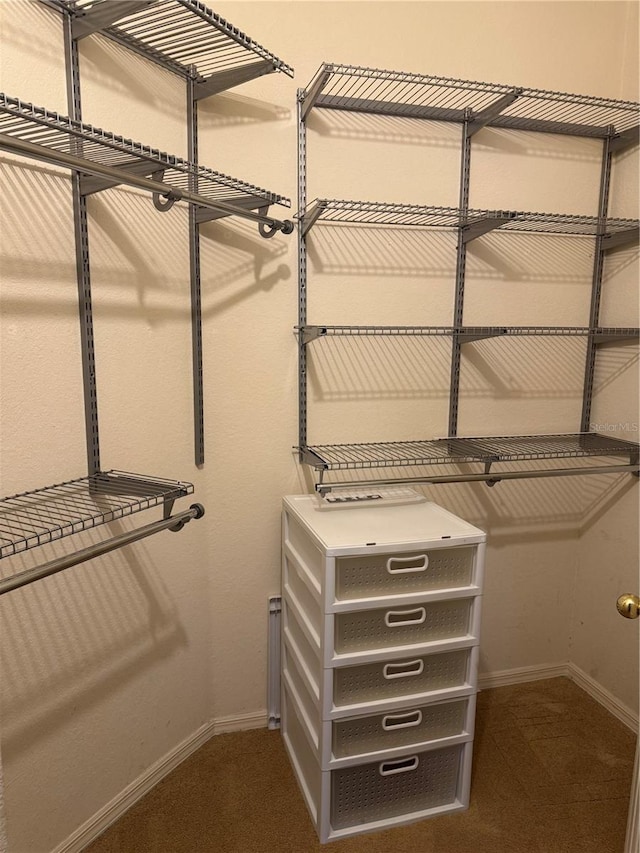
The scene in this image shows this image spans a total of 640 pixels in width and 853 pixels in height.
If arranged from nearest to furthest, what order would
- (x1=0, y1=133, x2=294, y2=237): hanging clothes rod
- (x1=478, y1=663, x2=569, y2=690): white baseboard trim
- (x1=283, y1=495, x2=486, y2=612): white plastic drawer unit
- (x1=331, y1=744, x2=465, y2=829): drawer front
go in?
1. (x1=0, y1=133, x2=294, y2=237): hanging clothes rod
2. (x1=283, y1=495, x2=486, y2=612): white plastic drawer unit
3. (x1=331, y1=744, x2=465, y2=829): drawer front
4. (x1=478, y1=663, x2=569, y2=690): white baseboard trim

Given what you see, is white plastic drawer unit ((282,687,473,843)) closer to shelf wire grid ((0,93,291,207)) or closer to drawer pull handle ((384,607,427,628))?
drawer pull handle ((384,607,427,628))

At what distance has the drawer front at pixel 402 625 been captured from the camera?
5.31ft

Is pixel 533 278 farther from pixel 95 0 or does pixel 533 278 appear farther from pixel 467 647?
pixel 95 0

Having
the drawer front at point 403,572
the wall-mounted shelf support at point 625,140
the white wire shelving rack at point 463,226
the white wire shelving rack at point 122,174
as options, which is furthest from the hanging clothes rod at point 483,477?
the wall-mounted shelf support at point 625,140

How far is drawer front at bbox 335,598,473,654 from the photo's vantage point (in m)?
1.62

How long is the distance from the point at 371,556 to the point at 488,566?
0.90m

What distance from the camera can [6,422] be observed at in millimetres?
1340

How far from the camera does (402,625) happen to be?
1.64 m

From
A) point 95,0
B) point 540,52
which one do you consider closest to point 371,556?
point 95,0

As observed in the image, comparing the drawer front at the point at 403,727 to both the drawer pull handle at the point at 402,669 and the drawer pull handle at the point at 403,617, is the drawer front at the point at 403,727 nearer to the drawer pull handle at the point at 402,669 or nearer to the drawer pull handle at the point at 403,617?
the drawer pull handle at the point at 402,669

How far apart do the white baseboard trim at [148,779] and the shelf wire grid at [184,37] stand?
6.82 ft

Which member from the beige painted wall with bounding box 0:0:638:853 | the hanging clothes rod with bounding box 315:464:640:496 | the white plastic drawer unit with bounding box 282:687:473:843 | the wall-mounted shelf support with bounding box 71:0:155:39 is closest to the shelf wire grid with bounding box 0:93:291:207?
the beige painted wall with bounding box 0:0:638:853

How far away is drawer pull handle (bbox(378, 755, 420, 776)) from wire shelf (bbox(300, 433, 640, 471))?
2.85ft

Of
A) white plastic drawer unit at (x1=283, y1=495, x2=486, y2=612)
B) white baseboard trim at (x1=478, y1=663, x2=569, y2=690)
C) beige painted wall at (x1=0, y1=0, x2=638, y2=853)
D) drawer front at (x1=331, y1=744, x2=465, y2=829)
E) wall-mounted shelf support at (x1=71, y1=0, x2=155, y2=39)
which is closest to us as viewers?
wall-mounted shelf support at (x1=71, y1=0, x2=155, y2=39)
